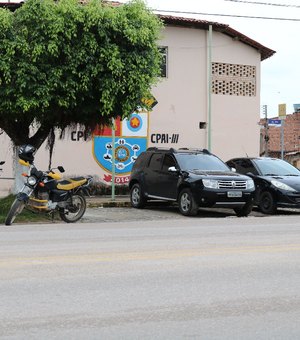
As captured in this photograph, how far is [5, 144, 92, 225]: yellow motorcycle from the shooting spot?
12.7 meters

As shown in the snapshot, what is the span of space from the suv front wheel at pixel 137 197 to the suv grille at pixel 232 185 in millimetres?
3074

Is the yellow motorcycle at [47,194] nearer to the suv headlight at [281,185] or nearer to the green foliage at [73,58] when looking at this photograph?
the green foliage at [73,58]

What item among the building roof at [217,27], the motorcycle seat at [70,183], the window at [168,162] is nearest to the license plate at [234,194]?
the window at [168,162]

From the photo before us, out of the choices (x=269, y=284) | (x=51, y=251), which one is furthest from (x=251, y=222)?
(x=269, y=284)

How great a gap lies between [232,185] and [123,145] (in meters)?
7.81

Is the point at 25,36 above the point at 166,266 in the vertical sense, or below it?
above

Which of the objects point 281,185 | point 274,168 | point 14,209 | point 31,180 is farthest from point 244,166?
point 14,209

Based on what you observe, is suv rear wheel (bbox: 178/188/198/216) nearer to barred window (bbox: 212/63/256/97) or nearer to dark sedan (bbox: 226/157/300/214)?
dark sedan (bbox: 226/157/300/214)

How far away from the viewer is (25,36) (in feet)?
45.0

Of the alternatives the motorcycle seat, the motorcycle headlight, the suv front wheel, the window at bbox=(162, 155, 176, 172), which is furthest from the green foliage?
the suv front wheel

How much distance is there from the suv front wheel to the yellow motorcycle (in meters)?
4.03

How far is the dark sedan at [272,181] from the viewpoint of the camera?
1630 cm

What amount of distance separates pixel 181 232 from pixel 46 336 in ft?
21.9

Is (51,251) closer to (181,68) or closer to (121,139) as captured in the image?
(121,139)
